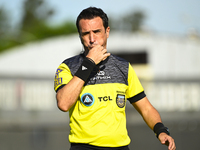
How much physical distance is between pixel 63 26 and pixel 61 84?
73897 millimetres

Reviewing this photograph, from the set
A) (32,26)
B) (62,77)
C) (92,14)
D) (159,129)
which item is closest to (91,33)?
(92,14)

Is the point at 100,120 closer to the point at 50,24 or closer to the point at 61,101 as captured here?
the point at 61,101

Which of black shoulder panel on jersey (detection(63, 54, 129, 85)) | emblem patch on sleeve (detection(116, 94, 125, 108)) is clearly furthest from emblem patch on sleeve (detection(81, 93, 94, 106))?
emblem patch on sleeve (detection(116, 94, 125, 108))

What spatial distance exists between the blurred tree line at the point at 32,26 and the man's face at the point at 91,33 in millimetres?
61225

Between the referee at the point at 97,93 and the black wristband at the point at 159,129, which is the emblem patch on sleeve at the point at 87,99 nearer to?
the referee at the point at 97,93

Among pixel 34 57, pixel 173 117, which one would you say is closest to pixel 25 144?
pixel 173 117

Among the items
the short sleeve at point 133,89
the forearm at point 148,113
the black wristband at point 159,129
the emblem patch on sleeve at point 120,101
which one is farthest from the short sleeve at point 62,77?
the black wristband at point 159,129

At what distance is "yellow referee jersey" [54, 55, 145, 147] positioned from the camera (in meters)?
3.32

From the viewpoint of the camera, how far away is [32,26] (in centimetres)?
8088

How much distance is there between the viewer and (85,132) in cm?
331

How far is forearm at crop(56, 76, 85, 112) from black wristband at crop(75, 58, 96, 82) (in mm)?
45

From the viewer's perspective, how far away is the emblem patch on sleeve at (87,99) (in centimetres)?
335

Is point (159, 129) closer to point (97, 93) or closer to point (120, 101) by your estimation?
point (120, 101)

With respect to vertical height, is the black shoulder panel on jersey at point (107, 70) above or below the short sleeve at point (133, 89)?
above
